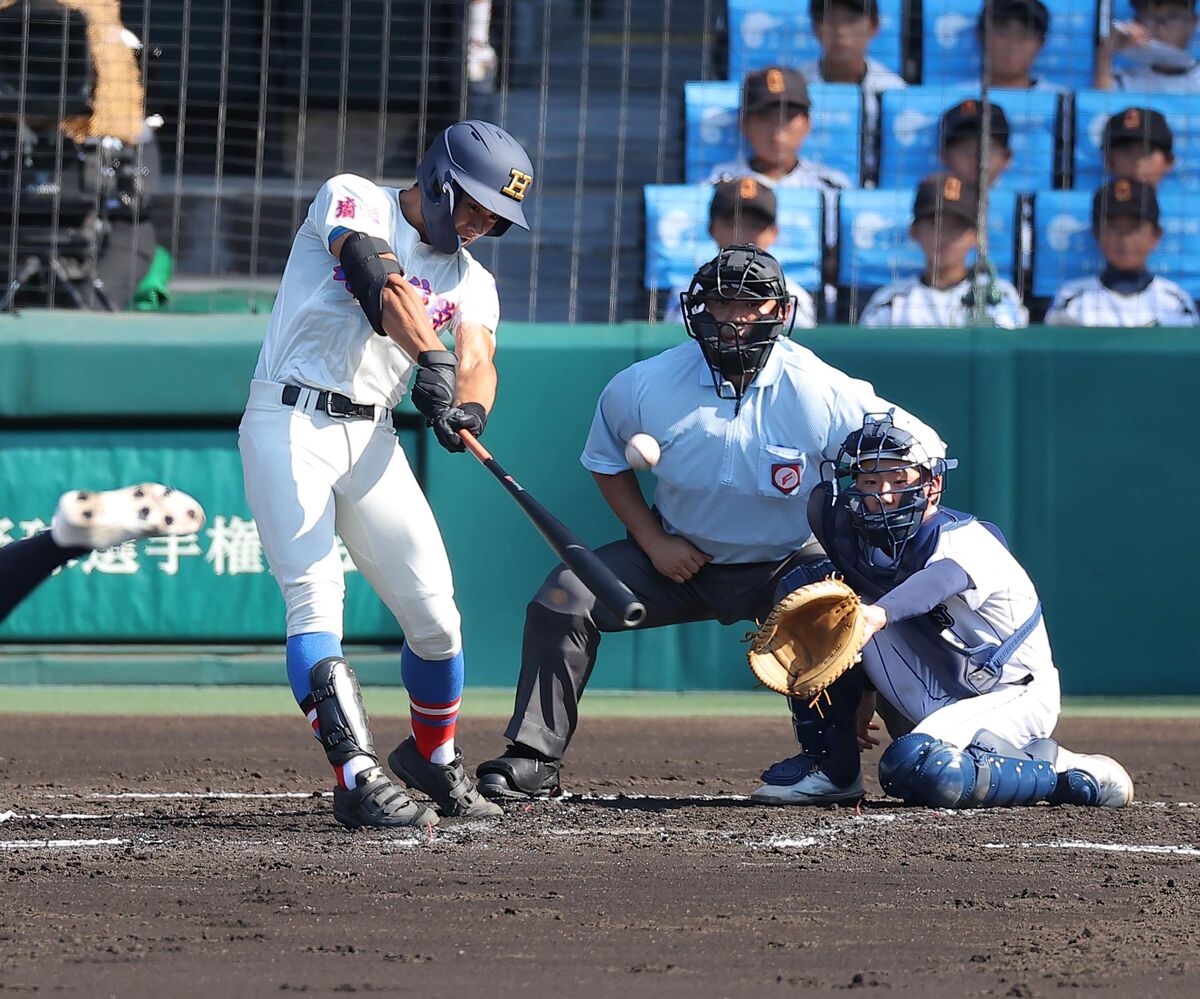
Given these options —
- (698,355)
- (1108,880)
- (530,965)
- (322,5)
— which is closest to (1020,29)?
(322,5)

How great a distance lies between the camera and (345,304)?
4406 mm

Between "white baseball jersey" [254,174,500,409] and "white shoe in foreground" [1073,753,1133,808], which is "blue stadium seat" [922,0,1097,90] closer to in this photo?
"white shoe in foreground" [1073,753,1133,808]

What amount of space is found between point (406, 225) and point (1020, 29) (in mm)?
5393

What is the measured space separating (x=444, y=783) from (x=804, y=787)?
1.01 m

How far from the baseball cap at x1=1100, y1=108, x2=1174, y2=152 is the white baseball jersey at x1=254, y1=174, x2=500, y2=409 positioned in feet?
16.2

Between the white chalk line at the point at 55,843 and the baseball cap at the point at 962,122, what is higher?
the baseball cap at the point at 962,122

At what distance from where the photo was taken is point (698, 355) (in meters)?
5.34

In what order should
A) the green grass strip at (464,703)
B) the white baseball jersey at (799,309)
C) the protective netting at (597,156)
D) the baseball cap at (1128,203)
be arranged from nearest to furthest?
the green grass strip at (464,703), the white baseball jersey at (799,309), the protective netting at (597,156), the baseball cap at (1128,203)

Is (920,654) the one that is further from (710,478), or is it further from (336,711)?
(336,711)

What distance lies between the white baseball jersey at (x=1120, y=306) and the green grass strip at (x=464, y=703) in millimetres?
1684

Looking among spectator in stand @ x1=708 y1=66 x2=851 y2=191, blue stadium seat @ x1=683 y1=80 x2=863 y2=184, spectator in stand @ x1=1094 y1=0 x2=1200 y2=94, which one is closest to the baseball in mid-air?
spectator in stand @ x1=708 y1=66 x2=851 y2=191

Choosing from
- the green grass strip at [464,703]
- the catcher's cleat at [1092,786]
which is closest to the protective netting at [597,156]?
the green grass strip at [464,703]

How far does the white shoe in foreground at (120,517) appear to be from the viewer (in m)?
4.16

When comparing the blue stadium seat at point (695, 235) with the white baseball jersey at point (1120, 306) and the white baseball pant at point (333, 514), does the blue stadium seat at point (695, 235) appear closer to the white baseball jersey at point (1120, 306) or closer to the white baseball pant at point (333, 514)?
the white baseball jersey at point (1120, 306)
